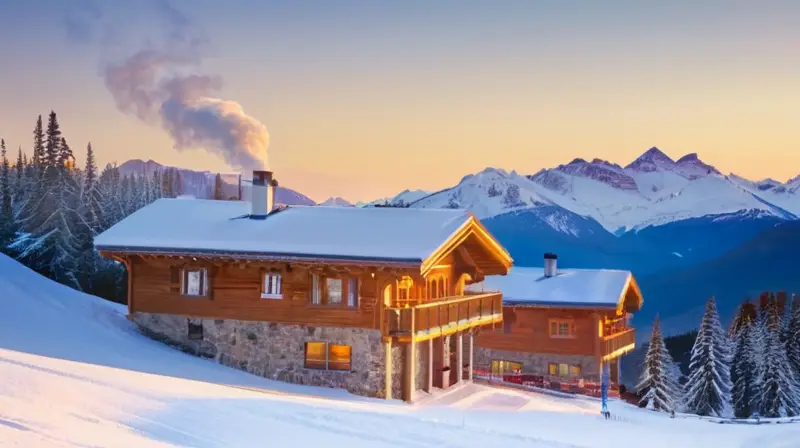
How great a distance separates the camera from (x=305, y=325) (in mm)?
25656

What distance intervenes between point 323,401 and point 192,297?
25.6ft

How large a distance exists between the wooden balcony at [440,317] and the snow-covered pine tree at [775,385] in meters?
25.5

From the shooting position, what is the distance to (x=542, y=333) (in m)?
42.0

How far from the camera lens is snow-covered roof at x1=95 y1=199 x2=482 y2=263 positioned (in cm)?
2480

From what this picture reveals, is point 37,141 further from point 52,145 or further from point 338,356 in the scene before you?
point 338,356

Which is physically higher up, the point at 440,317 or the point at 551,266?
the point at 551,266

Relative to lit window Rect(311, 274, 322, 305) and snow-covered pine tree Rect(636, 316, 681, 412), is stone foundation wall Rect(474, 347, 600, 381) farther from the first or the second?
lit window Rect(311, 274, 322, 305)

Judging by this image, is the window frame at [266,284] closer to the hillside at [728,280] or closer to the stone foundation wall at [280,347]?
the stone foundation wall at [280,347]

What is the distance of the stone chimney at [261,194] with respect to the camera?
28788 millimetres

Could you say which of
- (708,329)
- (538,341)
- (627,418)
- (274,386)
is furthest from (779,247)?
(274,386)

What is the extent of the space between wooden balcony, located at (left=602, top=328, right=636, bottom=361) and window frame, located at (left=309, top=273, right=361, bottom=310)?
66.2 ft

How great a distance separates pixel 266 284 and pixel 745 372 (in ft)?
129

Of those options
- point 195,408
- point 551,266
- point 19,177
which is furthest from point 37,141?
point 195,408

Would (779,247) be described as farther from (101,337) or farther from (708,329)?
(101,337)
